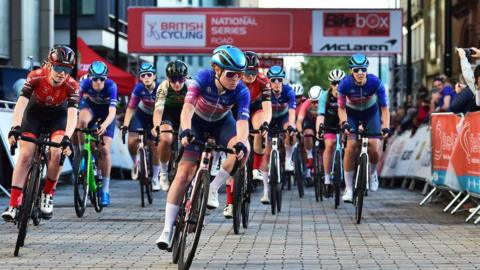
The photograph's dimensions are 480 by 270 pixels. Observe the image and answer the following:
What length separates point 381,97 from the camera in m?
15.6

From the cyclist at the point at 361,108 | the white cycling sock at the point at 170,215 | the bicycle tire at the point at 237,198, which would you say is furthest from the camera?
the cyclist at the point at 361,108

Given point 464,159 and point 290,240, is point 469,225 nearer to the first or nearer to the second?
point 464,159

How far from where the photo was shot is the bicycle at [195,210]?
9172 millimetres

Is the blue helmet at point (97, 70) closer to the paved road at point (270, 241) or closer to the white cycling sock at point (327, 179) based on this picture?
the paved road at point (270, 241)

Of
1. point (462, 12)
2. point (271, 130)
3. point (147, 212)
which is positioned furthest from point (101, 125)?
point (462, 12)

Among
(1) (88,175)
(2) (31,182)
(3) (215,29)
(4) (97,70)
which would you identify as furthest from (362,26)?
(2) (31,182)

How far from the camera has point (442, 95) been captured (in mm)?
22016

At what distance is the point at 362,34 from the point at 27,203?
84.4ft

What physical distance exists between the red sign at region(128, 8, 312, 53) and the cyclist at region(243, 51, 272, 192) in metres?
19.9

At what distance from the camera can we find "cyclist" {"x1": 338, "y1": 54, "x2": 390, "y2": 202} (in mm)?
15586

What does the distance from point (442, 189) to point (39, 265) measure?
9.05m

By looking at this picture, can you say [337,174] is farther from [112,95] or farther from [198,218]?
[198,218]

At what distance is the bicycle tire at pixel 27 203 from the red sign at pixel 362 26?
82.4 feet

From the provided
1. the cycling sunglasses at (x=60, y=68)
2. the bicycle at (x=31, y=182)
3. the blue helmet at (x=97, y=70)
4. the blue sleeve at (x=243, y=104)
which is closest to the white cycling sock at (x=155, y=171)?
the blue helmet at (x=97, y=70)
